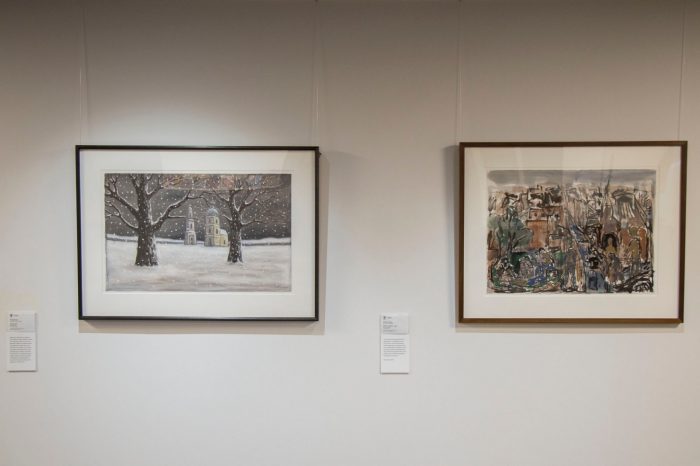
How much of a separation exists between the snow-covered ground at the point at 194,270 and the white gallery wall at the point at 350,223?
16cm

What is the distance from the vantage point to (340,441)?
1483 millimetres

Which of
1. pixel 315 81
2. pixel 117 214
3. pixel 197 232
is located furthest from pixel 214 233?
pixel 315 81

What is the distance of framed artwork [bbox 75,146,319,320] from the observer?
1.44 m

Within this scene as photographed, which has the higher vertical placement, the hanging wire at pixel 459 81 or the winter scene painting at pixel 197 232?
the hanging wire at pixel 459 81

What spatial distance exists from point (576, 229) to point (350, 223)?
828 mm

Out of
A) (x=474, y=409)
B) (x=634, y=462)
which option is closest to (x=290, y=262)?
(x=474, y=409)

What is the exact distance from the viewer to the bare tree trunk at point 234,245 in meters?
1.45

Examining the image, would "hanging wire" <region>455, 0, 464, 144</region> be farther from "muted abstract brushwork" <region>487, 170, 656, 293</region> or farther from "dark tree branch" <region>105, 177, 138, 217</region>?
"dark tree branch" <region>105, 177, 138, 217</region>

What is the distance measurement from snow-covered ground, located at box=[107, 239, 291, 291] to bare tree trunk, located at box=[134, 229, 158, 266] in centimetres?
2

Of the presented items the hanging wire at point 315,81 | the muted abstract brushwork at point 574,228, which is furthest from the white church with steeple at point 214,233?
the muted abstract brushwork at point 574,228

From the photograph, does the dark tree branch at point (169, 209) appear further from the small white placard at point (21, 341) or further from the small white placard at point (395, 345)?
the small white placard at point (395, 345)

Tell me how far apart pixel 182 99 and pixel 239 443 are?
1.31 m

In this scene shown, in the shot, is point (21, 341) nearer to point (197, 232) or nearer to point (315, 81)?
point (197, 232)

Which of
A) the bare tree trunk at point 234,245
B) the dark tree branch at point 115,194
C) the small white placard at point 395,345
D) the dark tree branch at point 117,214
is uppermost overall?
the dark tree branch at point 115,194
